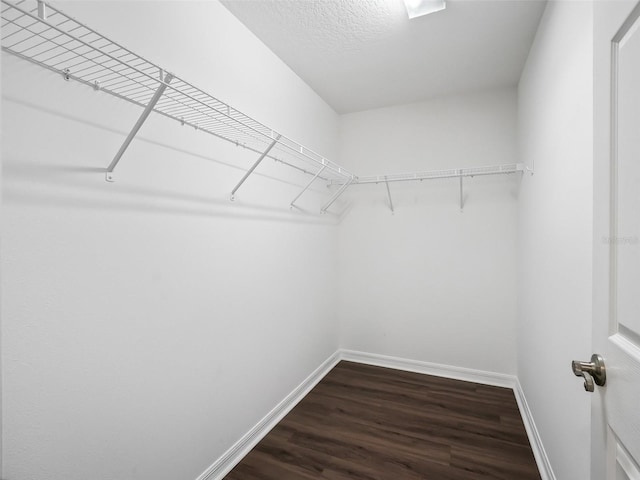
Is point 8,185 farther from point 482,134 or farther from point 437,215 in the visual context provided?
point 482,134

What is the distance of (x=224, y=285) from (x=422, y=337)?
2003mm

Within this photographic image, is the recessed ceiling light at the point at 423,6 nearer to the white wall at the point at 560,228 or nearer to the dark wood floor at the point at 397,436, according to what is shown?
the white wall at the point at 560,228

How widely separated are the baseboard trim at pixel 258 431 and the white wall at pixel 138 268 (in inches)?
2.1

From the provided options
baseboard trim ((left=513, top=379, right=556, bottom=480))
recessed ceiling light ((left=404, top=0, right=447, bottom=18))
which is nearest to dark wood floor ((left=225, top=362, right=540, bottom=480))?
baseboard trim ((left=513, top=379, right=556, bottom=480))

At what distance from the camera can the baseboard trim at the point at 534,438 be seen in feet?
5.19

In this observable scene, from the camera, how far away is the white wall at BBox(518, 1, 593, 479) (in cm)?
113

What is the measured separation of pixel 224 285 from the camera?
169cm

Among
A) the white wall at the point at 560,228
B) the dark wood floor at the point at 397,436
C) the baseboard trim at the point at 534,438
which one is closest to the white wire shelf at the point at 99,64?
the white wall at the point at 560,228

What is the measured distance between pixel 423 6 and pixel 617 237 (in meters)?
1.65

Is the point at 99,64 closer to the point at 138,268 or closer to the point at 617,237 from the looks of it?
the point at 138,268

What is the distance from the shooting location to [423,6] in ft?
5.56

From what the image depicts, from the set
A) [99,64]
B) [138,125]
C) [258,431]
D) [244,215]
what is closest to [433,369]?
[258,431]

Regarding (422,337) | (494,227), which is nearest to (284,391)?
(422,337)

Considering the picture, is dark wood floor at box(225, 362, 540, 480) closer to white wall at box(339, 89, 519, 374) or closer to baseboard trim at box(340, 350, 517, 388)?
baseboard trim at box(340, 350, 517, 388)
